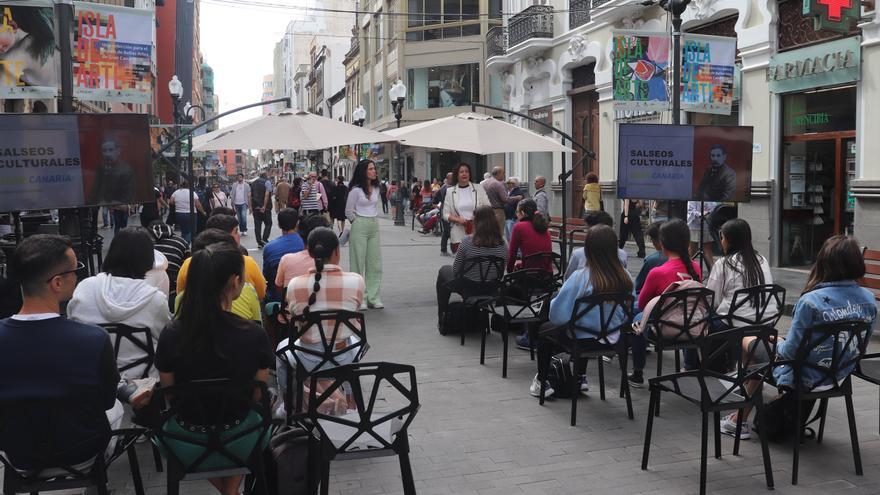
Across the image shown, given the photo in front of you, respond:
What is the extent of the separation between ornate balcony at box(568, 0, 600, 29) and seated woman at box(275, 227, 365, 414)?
17.6 meters

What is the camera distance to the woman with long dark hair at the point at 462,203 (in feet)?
37.6

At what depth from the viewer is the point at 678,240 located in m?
6.14

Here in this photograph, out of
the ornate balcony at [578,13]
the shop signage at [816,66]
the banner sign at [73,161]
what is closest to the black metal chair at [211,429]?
the banner sign at [73,161]

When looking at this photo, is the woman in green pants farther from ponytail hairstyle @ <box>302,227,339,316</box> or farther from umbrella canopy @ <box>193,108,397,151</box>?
ponytail hairstyle @ <box>302,227,339,316</box>

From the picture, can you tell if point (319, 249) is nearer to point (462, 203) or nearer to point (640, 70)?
point (462, 203)

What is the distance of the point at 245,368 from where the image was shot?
3.65 meters

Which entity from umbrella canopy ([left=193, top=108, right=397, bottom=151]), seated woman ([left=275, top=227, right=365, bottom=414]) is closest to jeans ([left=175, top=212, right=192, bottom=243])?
umbrella canopy ([left=193, top=108, right=397, bottom=151])

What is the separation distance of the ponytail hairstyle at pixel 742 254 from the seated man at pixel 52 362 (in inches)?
167

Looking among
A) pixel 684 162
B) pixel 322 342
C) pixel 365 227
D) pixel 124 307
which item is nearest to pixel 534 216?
pixel 684 162

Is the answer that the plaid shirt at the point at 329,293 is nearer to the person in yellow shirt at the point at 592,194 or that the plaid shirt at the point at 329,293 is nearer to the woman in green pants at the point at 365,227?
the woman in green pants at the point at 365,227

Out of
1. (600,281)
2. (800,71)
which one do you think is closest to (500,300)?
(600,281)

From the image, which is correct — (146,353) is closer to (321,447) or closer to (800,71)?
(321,447)

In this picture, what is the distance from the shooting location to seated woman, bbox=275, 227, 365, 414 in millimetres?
5215

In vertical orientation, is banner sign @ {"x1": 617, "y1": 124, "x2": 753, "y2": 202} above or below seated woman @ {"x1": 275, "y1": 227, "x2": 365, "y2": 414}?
above
